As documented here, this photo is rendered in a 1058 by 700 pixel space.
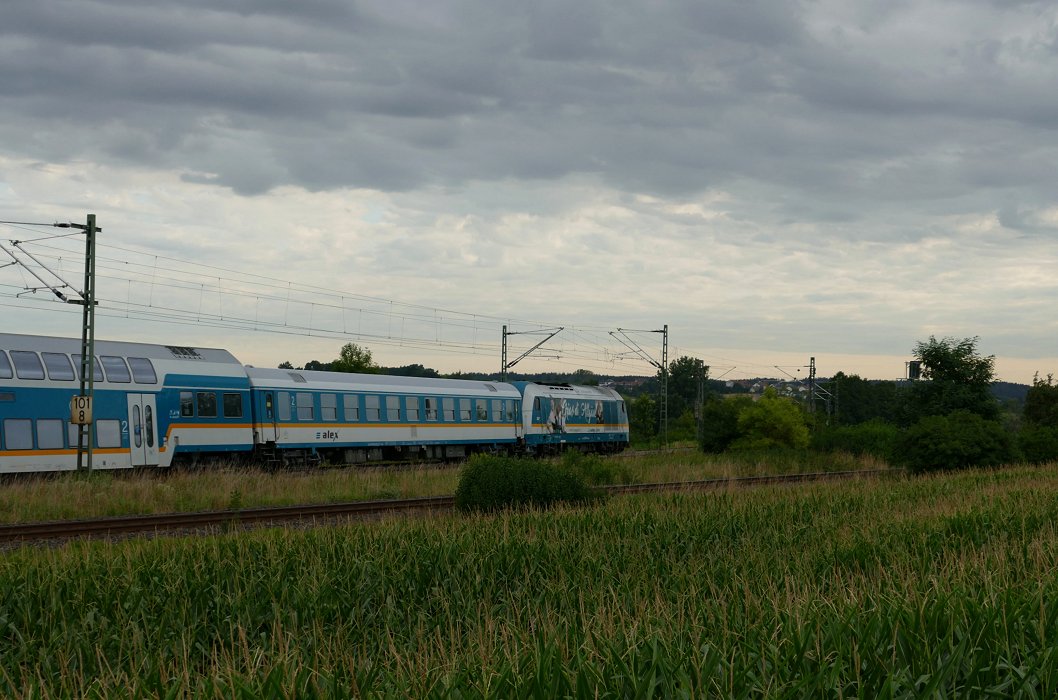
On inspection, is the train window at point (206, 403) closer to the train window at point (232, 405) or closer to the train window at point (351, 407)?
the train window at point (232, 405)

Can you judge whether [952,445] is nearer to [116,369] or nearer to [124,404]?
[124,404]

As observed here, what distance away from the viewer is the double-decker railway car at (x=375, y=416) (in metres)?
33.8

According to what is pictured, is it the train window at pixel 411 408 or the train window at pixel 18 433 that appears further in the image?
the train window at pixel 411 408

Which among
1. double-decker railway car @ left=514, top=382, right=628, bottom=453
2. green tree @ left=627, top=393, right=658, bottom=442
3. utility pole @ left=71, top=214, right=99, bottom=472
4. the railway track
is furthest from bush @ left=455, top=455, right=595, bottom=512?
green tree @ left=627, top=393, right=658, bottom=442

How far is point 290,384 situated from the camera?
34.2 m

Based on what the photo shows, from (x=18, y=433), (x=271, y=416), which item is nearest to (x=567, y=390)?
(x=271, y=416)

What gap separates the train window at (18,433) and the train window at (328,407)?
Result: 32.8 feet

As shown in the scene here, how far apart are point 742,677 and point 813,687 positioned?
46 centimetres

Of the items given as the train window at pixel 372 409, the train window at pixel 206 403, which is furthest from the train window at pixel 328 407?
the train window at pixel 206 403

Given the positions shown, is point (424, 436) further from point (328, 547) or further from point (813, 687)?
point (813, 687)

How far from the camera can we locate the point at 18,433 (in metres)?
27.0

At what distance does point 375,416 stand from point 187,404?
316 inches

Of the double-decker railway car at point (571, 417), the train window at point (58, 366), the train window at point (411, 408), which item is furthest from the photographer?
the double-decker railway car at point (571, 417)

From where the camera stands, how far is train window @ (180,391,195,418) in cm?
3067
